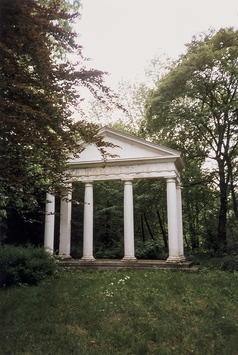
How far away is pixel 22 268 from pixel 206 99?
61.1ft

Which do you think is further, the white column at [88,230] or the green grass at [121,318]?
the white column at [88,230]

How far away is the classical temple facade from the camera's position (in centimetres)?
1805

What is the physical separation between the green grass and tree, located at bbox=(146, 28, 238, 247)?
11.1 m

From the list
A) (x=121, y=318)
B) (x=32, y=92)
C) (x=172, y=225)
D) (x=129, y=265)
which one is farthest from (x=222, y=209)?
(x=32, y=92)

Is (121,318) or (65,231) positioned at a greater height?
(65,231)

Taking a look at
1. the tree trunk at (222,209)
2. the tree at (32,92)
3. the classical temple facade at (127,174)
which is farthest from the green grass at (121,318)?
the tree trunk at (222,209)

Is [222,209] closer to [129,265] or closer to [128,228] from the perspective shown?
[128,228]

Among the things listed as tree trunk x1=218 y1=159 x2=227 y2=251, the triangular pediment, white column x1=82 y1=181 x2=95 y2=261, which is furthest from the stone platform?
the triangular pediment

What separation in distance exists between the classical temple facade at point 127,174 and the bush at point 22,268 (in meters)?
4.44

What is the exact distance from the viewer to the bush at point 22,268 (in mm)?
11594

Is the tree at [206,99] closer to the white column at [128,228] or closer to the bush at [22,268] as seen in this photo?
the white column at [128,228]

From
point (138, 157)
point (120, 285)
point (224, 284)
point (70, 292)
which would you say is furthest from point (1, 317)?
point (138, 157)

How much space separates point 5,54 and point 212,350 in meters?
8.59

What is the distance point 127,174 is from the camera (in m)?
19.0
